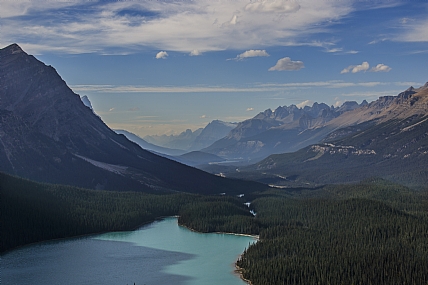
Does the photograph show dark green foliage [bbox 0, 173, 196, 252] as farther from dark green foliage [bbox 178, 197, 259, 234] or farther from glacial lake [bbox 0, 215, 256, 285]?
dark green foliage [bbox 178, 197, 259, 234]

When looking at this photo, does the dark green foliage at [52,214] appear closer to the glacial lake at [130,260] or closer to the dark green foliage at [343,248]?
the glacial lake at [130,260]

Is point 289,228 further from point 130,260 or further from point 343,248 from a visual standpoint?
point 130,260

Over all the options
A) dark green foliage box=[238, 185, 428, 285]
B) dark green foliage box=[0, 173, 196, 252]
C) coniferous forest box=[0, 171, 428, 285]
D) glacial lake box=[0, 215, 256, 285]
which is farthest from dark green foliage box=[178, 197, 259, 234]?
dark green foliage box=[0, 173, 196, 252]

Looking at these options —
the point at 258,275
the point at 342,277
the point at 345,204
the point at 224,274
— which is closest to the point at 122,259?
the point at 224,274

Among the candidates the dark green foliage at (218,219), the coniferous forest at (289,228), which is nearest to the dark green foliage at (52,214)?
the coniferous forest at (289,228)

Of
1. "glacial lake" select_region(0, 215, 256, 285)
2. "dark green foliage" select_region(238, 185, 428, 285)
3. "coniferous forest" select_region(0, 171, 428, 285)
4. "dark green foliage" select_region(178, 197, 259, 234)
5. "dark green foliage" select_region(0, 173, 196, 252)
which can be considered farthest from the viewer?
"dark green foliage" select_region(178, 197, 259, 234)

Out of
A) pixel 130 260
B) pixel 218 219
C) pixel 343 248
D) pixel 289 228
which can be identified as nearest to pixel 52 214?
pixel 130 260
